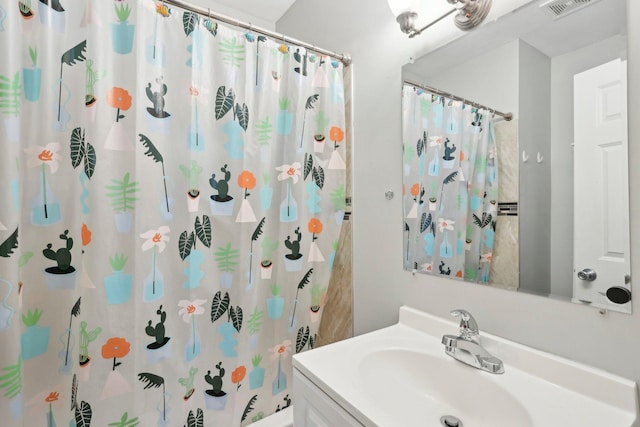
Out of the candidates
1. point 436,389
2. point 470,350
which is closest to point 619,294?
point 470,350

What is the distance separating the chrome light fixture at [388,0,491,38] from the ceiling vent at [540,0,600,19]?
0.53 feet

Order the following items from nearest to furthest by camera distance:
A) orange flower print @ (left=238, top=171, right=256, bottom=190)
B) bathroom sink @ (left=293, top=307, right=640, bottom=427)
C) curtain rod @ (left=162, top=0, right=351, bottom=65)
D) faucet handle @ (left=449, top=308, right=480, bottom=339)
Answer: bathroom sink @ (left=293, top=307, right=640, bottom=427) < faucet handle @ (left=449, top=308, right=480, bottom=339) < curtain rod @ (left=162, top=0, right=351, bottom=65) < orange flower print @ (left=238, top=171, right=256, bottom=190)

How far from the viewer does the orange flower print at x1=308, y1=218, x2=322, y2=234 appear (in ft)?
4.62

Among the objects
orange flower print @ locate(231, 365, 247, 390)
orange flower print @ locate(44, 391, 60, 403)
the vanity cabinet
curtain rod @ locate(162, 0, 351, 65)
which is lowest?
orange flower print @ locate(231, 365, 247, 390)

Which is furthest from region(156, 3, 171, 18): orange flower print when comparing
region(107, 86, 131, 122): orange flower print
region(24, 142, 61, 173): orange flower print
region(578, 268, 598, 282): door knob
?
region(578, 268, 598, 282): door knob

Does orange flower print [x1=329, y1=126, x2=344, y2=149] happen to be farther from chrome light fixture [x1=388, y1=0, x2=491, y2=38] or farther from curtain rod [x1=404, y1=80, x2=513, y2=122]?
chrome light fixture [x1=388, y1=0, x2=491, y2=38]

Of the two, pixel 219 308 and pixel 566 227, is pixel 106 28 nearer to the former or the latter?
pixel 219 308

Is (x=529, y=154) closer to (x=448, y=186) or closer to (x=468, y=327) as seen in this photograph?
(x=448, y=186)

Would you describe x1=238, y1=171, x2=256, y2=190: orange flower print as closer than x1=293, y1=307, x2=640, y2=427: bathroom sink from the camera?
No

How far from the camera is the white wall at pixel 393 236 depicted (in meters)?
0.70

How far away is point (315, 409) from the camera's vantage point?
83 cm

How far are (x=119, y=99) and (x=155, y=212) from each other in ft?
1.27

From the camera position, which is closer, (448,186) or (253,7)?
(448,186)

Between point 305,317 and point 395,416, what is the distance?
785mm
